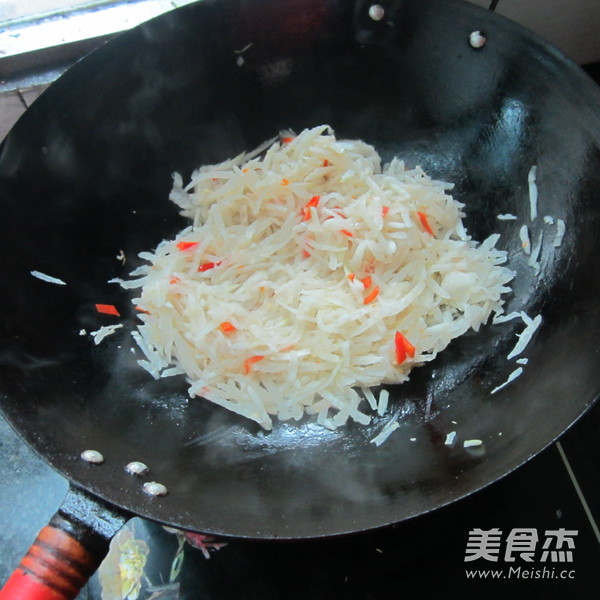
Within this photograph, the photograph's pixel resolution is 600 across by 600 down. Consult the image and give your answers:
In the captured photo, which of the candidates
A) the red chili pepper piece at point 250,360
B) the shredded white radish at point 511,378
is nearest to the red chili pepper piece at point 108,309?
the red chili pepper piece at point 250,360

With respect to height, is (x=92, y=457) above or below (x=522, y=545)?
Result: above

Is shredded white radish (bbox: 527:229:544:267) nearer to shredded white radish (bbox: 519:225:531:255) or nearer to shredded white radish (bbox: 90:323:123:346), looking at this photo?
shredded white radish (bbox: 519:225:531:255)

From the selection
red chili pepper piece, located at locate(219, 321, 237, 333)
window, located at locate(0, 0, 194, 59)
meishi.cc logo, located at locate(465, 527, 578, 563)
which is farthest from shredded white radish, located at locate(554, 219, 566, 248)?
window, located at locate(0, 0, 194, 59)

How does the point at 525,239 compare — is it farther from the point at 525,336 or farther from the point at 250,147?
the point at 250,147

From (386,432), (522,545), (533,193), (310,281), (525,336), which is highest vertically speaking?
(533,193)

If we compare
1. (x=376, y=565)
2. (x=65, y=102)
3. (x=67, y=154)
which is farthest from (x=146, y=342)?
(x=376, y=565)

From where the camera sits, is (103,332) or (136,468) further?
(103,332)

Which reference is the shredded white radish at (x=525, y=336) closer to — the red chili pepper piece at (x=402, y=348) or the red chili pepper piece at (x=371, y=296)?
the red chili pepper piece at (x=402, y=348)

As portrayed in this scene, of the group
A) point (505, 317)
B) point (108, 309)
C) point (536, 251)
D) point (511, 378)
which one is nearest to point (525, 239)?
point (536, 251)
